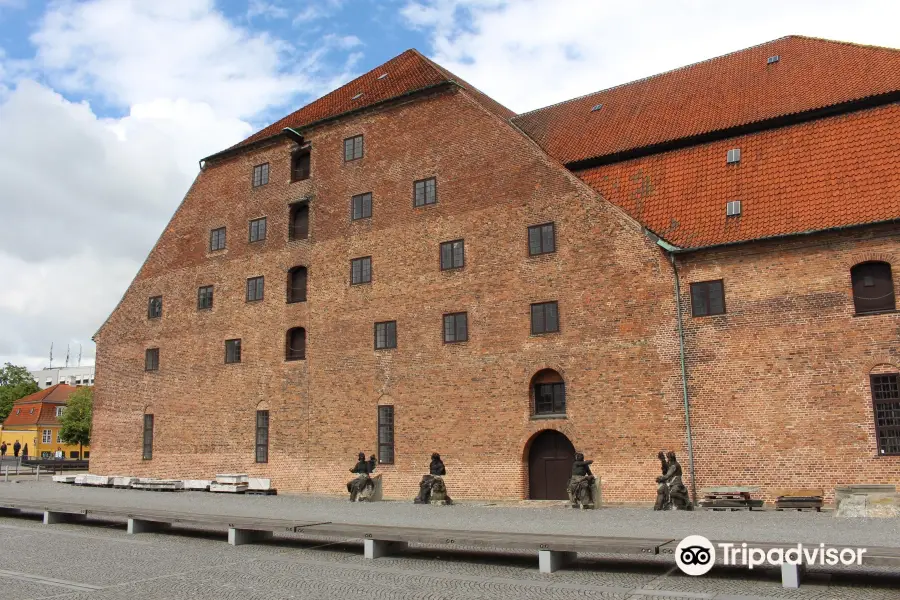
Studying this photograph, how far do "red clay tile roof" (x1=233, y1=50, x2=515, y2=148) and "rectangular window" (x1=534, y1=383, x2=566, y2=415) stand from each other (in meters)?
9.99

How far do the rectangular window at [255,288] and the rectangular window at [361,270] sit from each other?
409cm

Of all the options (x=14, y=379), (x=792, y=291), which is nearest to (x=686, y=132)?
(x=792, y=291)

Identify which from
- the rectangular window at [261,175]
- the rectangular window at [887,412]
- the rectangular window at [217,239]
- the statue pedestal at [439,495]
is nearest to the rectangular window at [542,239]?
the statue pedestal at [439,495]

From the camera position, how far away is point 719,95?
76.0 feet

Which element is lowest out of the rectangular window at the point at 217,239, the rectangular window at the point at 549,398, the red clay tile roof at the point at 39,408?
the rectangular window at the point at 549,398

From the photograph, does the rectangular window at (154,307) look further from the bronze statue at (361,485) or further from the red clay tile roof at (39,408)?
the red clay tile roof at (39,408)

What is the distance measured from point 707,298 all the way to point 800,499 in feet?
16.6

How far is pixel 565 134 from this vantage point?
25.4 metres

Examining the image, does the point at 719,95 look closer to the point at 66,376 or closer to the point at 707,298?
the point at 707,298

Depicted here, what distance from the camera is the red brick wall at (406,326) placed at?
1964 cm

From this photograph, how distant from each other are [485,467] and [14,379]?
287 ft

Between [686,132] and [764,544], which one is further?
[686,132]

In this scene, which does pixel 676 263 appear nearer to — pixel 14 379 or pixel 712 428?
pixel 712 428

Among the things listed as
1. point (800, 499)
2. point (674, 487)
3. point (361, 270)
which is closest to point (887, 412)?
point (800, 499)
